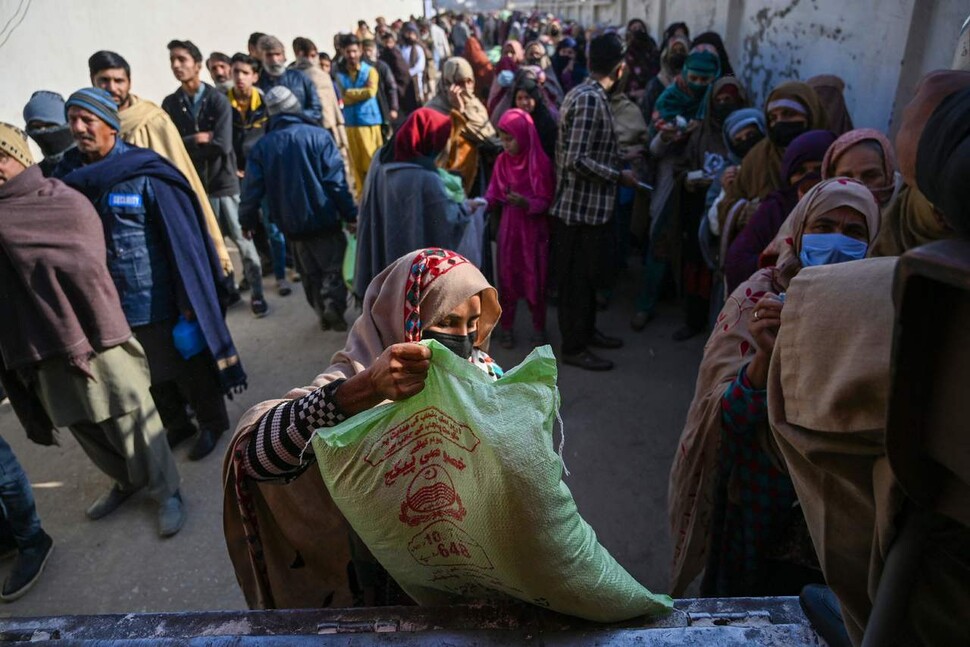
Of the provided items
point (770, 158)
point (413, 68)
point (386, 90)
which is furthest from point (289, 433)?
point (413, 68)

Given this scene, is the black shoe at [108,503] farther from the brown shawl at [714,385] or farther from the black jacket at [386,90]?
the black jacket at [386,90]

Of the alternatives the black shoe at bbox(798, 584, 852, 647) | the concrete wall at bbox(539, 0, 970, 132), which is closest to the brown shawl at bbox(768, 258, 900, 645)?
the black shoe at bbox(798, 584, 852, 647)

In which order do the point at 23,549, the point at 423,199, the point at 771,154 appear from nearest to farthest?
1. the point at 23,549
2. the point at 771,154
3. the point at 423,199

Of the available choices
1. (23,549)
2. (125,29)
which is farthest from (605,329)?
(125,29)

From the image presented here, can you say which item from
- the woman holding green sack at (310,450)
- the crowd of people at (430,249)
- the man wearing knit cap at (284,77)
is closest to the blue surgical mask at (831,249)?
the crowd of people at (430,249)

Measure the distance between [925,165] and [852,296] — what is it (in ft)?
0.55

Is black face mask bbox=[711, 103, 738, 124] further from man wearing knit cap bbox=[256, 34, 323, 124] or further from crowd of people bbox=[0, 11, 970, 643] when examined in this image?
man wearing knit cap bbox=[256, 34, 323, 124]

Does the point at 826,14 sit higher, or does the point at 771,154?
the point at 826,14

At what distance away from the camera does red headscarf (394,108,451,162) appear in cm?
340

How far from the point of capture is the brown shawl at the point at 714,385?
182 cm

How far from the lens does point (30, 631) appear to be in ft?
3.61

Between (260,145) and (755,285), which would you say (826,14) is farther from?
(260,145)

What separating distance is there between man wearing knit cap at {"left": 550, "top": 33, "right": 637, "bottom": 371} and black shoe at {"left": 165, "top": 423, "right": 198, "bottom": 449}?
256cm

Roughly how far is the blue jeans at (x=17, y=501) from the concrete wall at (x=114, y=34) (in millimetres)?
4416
